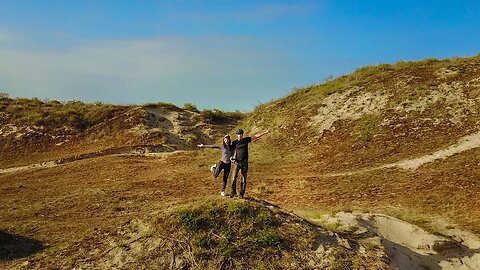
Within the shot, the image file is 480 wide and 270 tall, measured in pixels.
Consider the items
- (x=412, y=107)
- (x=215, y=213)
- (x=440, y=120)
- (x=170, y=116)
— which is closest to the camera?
(x=215, y=213)

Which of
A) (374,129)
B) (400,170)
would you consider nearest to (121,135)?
(374,129)

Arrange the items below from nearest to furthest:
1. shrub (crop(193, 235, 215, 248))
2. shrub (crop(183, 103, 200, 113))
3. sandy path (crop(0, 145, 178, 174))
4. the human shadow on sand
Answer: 1. shrub (crop(193, 235, 215, 248))
2. the human shadow on sand
3. sandy path (crop(0, 145, 178, 174))
4. shrub (crop(183, 103, 200, 113))

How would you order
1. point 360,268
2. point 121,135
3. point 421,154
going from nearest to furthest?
point 360,268 < point 421,154 < point 121,135

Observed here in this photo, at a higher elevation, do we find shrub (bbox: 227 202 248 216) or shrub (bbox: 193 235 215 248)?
shrub (bbox: 227 202 248 216)

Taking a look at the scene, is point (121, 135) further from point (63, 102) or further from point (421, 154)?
point (421, 154)

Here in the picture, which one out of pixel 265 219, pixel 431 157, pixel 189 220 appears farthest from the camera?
pixel 431 157

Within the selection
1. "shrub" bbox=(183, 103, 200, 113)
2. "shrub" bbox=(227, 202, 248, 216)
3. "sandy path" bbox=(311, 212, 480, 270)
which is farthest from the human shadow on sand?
"shrub" bbox=(183, 103, 200, 113)

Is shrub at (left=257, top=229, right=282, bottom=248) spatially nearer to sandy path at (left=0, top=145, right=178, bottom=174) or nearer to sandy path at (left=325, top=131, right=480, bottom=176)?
sandy path at (left=325, top=131, right=480, bottom=176)

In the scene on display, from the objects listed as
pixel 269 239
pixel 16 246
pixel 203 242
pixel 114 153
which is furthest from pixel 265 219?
pixel 114 153

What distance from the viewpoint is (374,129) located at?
29.4 metres

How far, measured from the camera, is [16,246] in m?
14.8

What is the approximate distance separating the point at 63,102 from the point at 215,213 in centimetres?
3476

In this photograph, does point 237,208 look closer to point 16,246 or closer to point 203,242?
point 203,242

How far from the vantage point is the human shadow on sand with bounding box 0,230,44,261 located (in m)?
14.1
